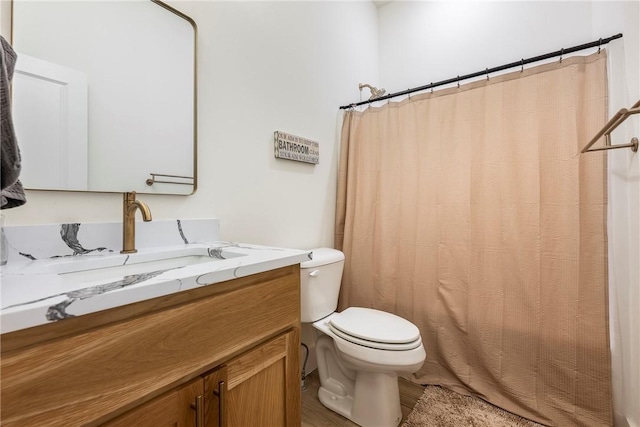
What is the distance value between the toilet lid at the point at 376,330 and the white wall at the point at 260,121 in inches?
19.8

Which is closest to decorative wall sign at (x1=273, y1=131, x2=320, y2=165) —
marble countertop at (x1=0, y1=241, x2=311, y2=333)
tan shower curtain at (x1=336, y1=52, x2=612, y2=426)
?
tan shower curtain at (x1=336, y1=52, x2=612, y2=426)

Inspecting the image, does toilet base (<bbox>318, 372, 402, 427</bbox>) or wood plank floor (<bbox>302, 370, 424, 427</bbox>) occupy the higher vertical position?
toilet base (<bbox>318, 372, 402, 427</bbox>)

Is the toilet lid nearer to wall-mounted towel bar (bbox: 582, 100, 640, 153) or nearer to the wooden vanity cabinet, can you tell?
the wooden vanity cabinet

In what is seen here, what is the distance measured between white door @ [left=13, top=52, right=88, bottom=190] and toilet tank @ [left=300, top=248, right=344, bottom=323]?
36.4 inches

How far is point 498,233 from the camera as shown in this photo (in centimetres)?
148

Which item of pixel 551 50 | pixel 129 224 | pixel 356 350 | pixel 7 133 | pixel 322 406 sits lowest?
pixel 322 406

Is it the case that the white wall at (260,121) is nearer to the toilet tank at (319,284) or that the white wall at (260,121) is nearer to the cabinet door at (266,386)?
the toilet tank at (319,284)

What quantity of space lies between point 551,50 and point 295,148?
1.58 metres

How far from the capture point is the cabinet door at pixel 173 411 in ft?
1.83

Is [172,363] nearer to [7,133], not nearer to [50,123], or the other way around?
[7,133]

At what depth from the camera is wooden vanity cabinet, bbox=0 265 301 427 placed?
0.44 m

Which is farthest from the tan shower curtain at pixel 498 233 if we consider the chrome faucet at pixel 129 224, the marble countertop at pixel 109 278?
the chrome faucet at pixel 129 224

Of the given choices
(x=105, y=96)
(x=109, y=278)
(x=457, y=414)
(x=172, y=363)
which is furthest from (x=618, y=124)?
(x=105, y=96)

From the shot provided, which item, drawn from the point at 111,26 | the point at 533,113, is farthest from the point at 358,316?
the point at 111,26
